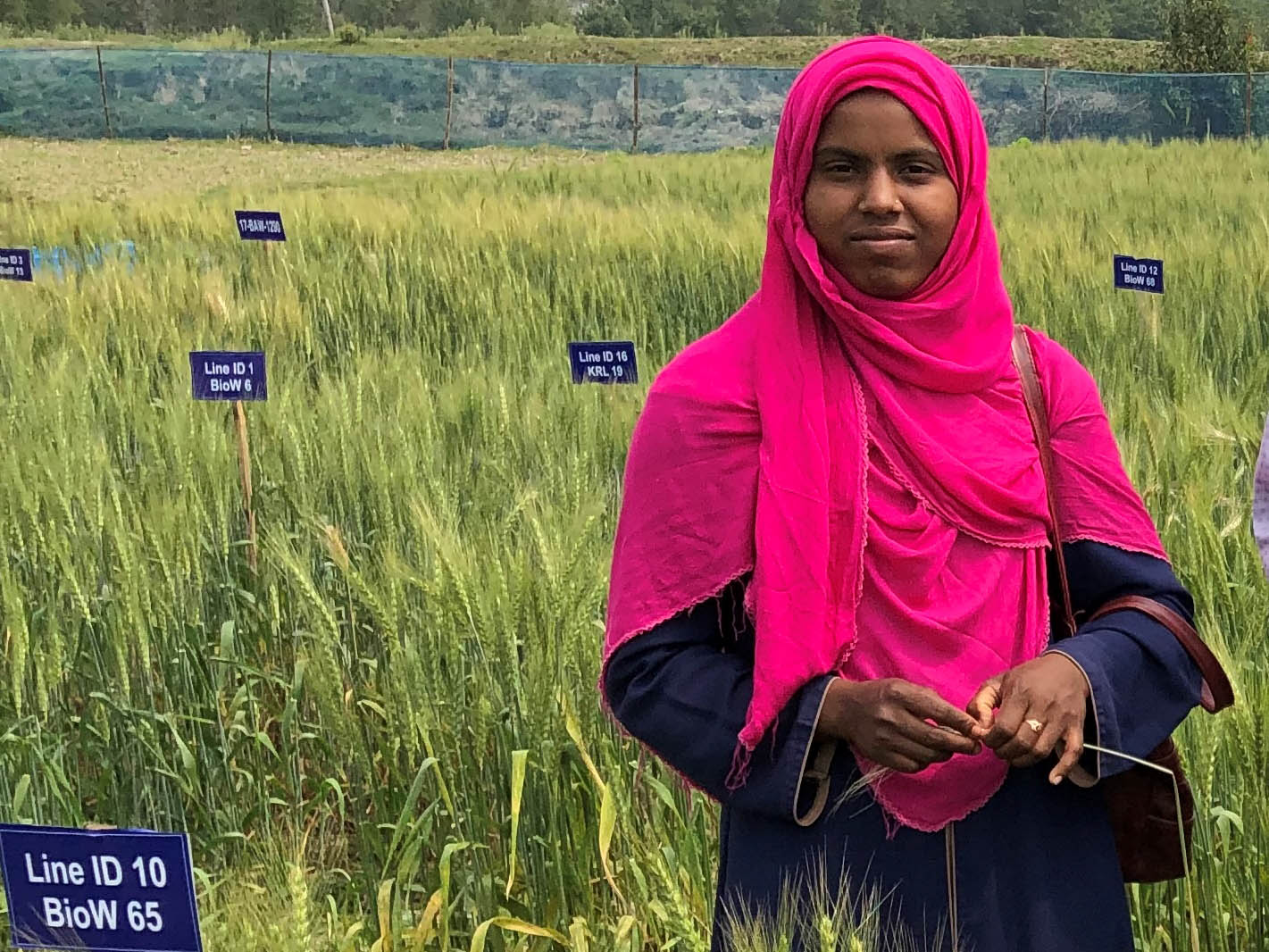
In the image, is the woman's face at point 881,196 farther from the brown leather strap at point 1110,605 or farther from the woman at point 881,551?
the brown leather strap at point 1110,605

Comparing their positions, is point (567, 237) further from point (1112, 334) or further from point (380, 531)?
point (380, 531)

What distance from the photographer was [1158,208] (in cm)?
682

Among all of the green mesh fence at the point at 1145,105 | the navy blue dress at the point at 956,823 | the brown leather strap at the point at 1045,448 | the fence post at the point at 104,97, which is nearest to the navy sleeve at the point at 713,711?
the navy blue dress at the point at 956,823

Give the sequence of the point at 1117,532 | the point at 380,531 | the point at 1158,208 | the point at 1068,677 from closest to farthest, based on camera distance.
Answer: the point at 1068,677
the point at 1117,532
the point at 380,531
the point at 1158,208

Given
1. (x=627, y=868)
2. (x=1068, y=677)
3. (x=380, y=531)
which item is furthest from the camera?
(x=380, y=531)

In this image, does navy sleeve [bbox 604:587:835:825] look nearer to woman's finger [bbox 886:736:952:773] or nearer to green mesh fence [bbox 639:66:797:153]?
woman's finger [bbox 886:736:952:773]

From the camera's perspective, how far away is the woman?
1204mm

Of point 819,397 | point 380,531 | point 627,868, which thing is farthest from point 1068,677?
point 380,531

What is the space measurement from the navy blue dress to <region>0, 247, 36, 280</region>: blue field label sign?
4240mm

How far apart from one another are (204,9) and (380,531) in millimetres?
59744

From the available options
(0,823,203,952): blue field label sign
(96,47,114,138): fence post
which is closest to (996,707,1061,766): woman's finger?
(0,823,203,952): blue field label sign

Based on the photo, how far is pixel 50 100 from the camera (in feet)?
79.8

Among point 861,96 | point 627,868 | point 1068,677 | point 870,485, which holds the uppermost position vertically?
point 861,96

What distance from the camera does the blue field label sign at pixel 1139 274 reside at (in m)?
3.75
